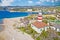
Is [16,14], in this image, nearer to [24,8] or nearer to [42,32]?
[24,8]

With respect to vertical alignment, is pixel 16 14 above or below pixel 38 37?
above

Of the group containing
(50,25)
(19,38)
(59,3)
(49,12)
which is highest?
(59,3)

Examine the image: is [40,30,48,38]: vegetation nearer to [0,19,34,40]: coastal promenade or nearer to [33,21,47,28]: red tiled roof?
[33,21,47,28]: red tiled roof

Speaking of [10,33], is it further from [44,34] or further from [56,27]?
[56,27]

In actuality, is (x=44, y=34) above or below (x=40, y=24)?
below

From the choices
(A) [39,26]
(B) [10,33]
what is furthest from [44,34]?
(B) [10,33]

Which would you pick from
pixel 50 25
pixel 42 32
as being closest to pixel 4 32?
pixel 42 32

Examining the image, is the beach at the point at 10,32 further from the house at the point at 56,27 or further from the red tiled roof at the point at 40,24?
the house at the point at 56,27

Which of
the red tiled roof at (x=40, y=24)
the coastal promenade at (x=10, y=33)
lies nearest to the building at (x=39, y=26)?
the red tiled roof at (x=40, y=24)

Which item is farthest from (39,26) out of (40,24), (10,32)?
(10,32)
